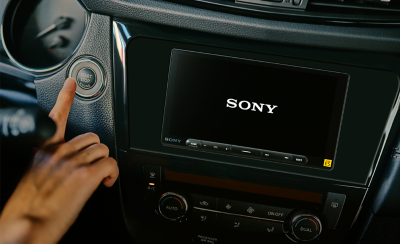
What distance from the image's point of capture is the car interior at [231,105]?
659 millimetres

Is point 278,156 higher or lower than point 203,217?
higher

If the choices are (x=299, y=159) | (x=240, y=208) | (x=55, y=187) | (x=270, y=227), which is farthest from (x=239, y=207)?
(x=55, y=187)

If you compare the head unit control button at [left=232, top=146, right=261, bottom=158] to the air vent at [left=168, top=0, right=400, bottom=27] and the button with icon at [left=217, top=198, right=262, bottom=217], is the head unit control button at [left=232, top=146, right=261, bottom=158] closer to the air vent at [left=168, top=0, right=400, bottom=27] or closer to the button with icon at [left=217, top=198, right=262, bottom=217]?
the button with icon at [left=217, top=198, right=262, bottom=217]

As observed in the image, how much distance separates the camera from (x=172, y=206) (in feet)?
2.59

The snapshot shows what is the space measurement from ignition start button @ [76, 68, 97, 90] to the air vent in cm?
33

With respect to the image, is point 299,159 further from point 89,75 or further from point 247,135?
point 89,75

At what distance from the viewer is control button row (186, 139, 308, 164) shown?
2.38 ft

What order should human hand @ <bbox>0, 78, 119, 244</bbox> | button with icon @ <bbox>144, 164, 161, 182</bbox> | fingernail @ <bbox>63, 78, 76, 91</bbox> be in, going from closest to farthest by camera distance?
human hand @ <bbox>0, 78, 119, 244</bbox>, fingernail @ <bbox>63, 78, 76, 91</bbox>, button with icon @ <bbox>144, 164, 161, 182</bbox>

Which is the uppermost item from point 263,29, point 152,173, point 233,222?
point 263,29

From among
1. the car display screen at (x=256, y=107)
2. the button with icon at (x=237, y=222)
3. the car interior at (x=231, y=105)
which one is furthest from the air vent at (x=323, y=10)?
the button with icon at (x=237, y=222)

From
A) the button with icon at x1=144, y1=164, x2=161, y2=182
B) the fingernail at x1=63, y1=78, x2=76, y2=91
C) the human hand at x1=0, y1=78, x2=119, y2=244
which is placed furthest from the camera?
the button with icon at x1=144, y1=164, x2=161, y2=182

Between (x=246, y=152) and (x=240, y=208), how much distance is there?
0.59 ft

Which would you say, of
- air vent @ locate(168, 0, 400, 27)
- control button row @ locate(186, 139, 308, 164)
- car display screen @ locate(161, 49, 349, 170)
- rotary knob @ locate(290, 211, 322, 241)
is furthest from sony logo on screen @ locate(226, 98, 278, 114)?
rotary knob @ locate(290, 211, 322, 241)

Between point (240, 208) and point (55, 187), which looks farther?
point (240, 208)
